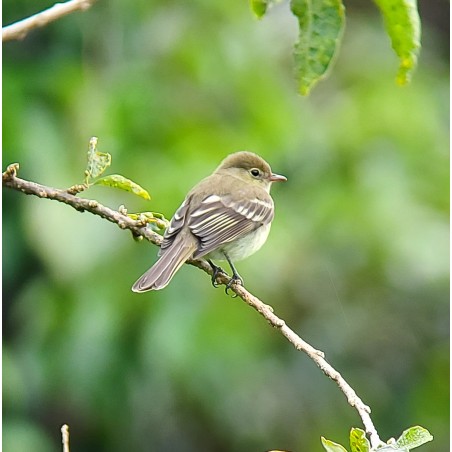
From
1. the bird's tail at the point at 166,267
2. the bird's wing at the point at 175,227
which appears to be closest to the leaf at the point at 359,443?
the bird's tail at the point at 166,267

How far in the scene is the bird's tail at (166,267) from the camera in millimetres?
3037

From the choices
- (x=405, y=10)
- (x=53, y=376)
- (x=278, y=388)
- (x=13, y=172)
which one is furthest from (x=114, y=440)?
(x=405, y=10)

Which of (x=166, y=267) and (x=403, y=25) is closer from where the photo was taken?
(x=403, y=25)

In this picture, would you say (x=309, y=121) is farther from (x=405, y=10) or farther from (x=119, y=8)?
(x=405, y=10)

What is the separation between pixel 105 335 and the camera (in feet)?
14.5

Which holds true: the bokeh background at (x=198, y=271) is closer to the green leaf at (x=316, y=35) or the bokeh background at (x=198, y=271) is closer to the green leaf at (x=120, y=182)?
the green leaf at (x=120, y=182)

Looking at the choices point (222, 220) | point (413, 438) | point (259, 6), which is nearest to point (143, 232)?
point (259, 6)

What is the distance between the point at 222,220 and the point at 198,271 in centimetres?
63

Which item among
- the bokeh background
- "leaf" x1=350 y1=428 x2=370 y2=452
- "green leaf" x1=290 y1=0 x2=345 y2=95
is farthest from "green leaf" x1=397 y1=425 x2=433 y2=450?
the bokeh background

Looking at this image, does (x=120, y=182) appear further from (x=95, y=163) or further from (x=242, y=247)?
(x=242, y=247)

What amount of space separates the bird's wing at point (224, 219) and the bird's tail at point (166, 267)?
3.2 inches

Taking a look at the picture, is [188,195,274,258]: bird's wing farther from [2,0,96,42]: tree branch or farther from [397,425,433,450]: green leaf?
[2,0,96,42]: tree branch

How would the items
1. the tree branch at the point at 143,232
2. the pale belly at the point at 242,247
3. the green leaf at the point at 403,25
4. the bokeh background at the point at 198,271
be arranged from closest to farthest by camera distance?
the green leaf at the point at 403,25, the tree branch at the point at 143,232, the pale belly at the point at 242,247, the bokeh background at the point at 198,271

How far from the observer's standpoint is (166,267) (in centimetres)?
324
